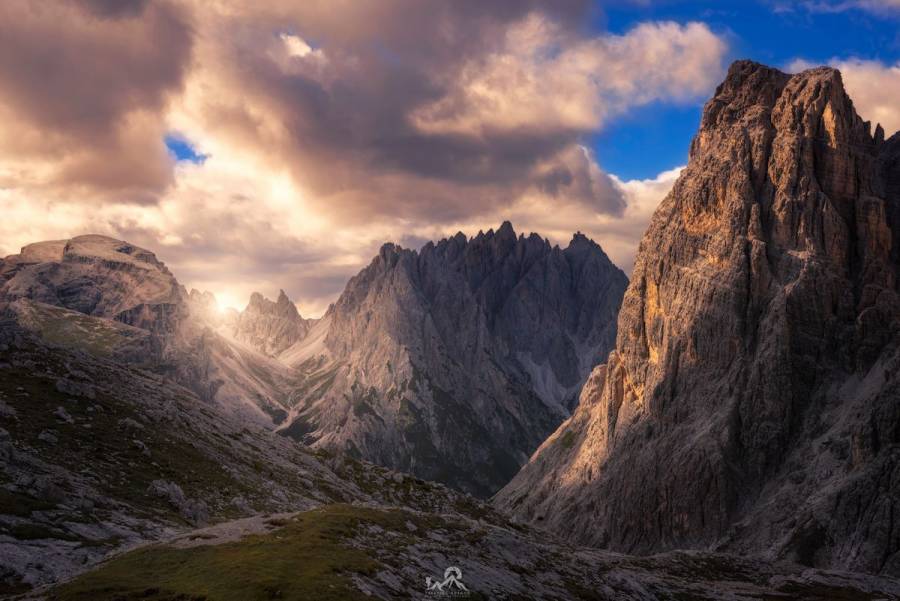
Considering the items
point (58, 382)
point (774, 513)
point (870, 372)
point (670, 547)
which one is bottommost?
point (670, 547)

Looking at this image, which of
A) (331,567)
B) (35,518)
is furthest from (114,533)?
(331,567)

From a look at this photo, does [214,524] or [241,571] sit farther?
[214,524]

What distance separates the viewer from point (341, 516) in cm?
6738

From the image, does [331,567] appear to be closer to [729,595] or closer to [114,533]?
[114,533]

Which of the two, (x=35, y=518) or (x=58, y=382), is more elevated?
(x=58, y=382)

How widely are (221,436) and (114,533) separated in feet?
202

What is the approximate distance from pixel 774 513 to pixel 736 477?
18.4 metres

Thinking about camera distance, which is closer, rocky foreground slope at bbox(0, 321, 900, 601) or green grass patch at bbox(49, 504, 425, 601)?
green grass patch at bbox(49, 504, 425, 601)

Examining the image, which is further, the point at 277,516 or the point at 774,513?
the point at 774,513

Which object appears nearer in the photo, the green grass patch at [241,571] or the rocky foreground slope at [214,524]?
the green grass patch at [241,571]

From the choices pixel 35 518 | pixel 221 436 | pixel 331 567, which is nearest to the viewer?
pixel 331 567

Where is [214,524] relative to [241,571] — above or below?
below

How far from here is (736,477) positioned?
19262 centimetres

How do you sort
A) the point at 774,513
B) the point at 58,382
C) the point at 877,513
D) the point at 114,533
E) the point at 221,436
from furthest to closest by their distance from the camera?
the point at 774,513 < the point at 877,513 < the point at 221,436 < the point at 58,382 < the point at 114,533
